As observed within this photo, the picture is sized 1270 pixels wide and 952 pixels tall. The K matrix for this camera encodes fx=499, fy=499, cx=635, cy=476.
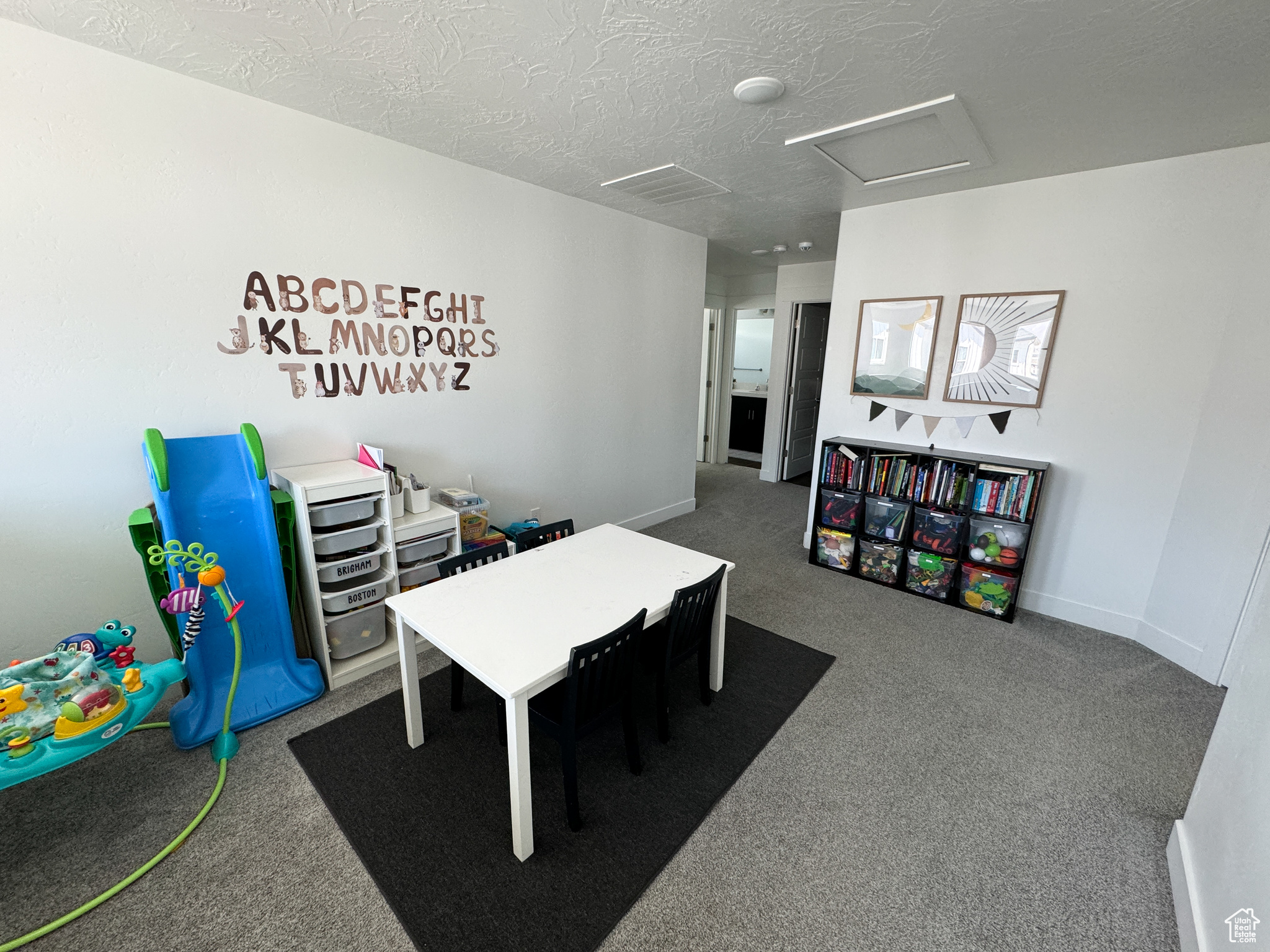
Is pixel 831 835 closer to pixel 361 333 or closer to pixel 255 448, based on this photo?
pixel 255 448

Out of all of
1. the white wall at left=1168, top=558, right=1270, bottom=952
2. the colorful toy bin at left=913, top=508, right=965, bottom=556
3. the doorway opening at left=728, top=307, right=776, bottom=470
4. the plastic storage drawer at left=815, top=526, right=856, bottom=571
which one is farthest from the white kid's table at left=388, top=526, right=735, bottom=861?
the doorway opening at left=728, top=307, right=776, bottom=470

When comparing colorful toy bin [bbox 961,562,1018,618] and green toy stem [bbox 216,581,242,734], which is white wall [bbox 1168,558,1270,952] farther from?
green toy stem [bbox 216,581,242,734]

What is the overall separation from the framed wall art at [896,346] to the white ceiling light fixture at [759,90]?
1.91 metres

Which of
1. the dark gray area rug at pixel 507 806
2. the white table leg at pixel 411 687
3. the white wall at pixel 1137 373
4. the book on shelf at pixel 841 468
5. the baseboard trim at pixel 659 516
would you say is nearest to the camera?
the dark gray area rug at pixel 507 806

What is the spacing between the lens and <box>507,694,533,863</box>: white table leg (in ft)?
4.74

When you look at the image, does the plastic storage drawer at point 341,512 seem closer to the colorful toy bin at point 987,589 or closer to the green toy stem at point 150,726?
the green toy stem at point 150,726

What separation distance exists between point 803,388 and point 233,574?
567 cm

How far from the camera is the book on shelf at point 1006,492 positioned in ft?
9.56

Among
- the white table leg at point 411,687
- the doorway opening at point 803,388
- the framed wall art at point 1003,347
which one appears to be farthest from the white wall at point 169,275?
the doorway opening at point 803,388

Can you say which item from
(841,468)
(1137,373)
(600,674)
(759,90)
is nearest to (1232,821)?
(600,674)

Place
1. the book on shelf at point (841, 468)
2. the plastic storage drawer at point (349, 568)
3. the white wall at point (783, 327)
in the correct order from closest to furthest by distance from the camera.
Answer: the plastic storage drawer at point (349, 568) < the book on shelf at point (841, 468) < the white wall at point (783, 327)

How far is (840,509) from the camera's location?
3609 mm

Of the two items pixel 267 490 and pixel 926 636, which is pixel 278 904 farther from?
pixel 926 636

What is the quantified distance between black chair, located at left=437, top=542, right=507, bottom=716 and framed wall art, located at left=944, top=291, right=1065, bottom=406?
308cm
